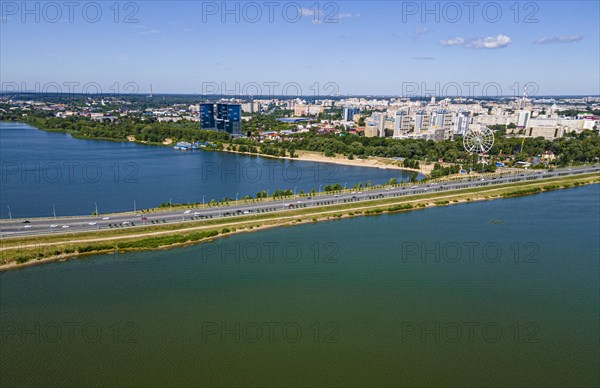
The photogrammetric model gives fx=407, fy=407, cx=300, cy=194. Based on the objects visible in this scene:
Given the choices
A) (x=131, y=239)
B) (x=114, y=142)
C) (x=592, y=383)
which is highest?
(x=114, y=142)

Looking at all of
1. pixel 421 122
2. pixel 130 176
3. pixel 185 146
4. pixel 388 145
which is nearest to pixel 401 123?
pixel 421 122

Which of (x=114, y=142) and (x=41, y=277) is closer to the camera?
(x=41, y=277)

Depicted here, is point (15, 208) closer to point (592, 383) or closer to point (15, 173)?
point (15, 173)

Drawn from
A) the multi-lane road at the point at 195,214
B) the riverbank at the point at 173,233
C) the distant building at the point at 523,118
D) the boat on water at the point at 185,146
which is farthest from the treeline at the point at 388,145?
the riverbank at the point at 173,233

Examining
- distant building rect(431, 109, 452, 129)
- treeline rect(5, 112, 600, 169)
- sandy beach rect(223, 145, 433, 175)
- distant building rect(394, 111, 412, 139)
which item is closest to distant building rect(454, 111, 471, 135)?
distant building rect(431, 109, 452, 129)

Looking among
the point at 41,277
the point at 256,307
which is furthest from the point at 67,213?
the point at 256,307

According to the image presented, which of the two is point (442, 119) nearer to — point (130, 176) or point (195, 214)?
point (130, 176)

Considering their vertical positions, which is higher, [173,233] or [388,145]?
[388,145]

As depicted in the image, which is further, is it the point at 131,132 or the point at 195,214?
the point at 131,132
